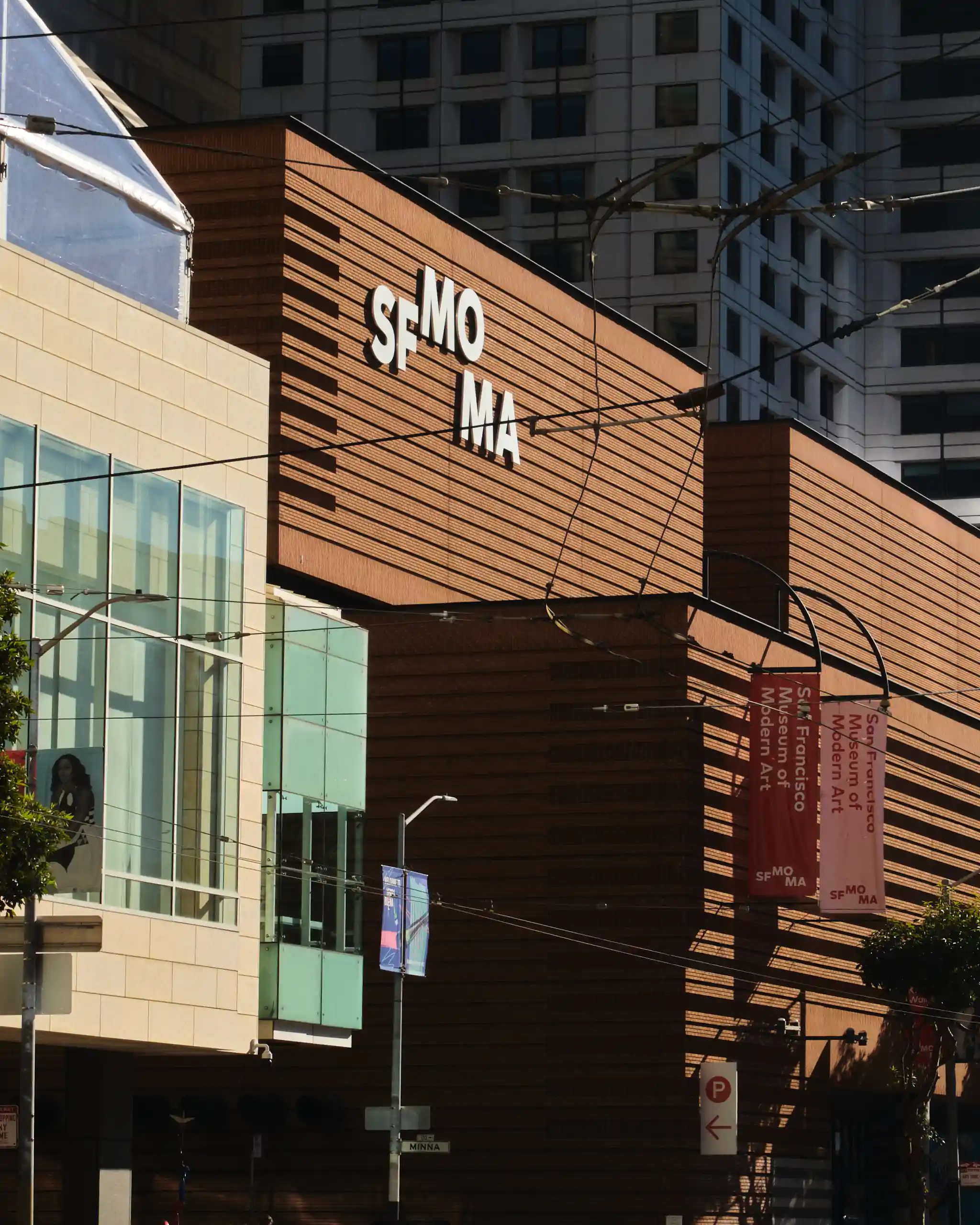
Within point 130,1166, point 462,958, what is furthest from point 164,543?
point 462,958

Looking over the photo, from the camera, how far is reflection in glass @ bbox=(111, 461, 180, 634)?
37656mm

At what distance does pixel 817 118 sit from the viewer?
355 feet

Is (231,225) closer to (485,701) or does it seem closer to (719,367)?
(485,701)

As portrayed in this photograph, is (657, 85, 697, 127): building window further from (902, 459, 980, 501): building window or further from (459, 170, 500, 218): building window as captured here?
(902, 459, 980, 501): building window

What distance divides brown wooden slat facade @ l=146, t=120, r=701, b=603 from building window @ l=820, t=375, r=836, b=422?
4336 centimetres

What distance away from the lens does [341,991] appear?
44688mm

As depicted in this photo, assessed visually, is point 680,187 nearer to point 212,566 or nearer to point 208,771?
point 212,566

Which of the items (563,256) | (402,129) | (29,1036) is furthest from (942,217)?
(29,1036)

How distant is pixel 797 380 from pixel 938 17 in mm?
19299

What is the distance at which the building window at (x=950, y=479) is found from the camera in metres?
110

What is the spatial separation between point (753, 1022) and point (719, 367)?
42854 millimetres

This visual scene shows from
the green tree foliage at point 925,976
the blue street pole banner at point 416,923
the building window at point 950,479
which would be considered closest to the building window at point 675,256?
the building window at point 950,479

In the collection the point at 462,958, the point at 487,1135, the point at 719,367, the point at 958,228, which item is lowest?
the point at 487,1135

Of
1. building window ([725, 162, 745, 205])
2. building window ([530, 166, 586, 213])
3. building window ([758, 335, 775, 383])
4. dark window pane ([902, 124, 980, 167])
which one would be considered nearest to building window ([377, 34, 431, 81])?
building window ([530, 166, 586, 213])
